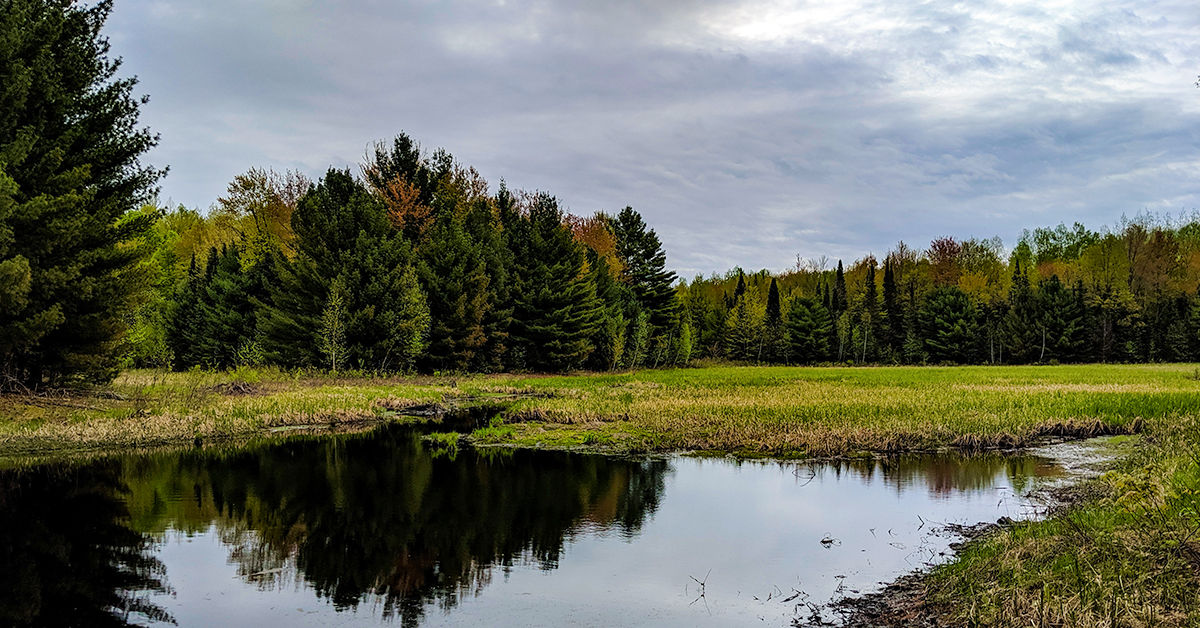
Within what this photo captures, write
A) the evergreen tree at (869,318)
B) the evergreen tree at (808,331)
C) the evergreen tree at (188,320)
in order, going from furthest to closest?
the evergreen tree at (808,331), the evergreen tree at (869,318), the evergreen tree at (188,320)

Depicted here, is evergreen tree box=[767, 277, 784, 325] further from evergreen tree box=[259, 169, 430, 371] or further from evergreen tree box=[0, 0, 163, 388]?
evergreen tree box=[0, 0, 163, 388]

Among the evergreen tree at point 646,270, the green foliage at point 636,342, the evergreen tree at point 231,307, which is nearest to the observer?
the evergreen tree at point 231,307

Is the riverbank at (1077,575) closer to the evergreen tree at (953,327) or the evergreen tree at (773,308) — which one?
the evergreen tree at (953,327)

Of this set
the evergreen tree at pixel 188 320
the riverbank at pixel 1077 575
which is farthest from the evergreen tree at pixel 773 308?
the riverbank at pixel 1077 575

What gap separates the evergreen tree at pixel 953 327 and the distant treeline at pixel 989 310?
0.45 feet

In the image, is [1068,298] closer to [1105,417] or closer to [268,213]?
[1105,417]

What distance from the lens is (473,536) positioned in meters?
11.6

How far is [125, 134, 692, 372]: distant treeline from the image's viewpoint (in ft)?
140

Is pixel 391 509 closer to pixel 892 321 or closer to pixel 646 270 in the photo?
pixel 646 270

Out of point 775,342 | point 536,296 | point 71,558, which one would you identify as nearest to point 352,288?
point 536,296

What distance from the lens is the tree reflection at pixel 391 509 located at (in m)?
9.71

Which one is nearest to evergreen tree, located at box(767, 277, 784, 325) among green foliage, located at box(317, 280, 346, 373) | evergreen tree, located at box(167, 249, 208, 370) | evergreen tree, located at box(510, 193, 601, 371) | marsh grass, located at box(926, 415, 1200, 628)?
evergreen tree, located at box(510, 193, 601, 371)

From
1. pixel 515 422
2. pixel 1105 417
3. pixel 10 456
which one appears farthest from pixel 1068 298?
pixel 10 456

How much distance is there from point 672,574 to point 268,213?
55.6m
